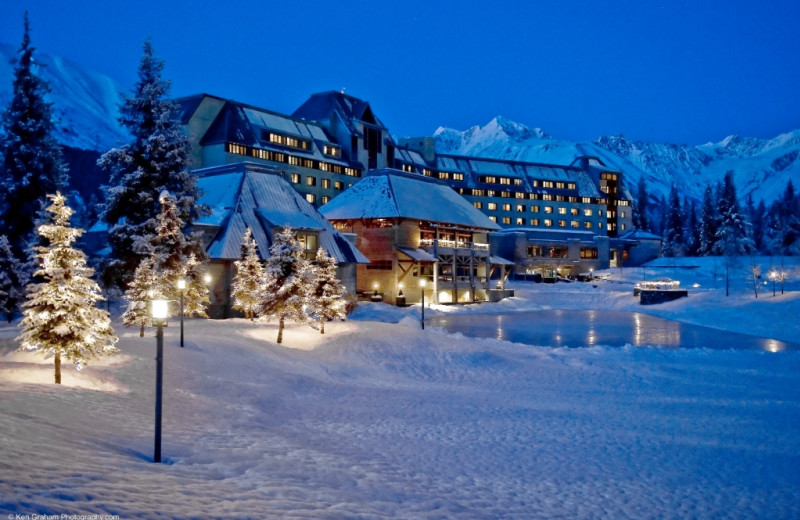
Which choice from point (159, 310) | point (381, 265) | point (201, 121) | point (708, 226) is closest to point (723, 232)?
point (708, 226)

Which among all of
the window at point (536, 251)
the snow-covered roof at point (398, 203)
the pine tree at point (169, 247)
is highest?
the snow-covered roof at point (398, 203)

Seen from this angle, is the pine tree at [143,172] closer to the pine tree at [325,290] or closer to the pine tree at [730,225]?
the pine tree at [325,290]

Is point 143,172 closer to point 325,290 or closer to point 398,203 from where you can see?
point 325,290

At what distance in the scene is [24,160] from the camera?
117 ft

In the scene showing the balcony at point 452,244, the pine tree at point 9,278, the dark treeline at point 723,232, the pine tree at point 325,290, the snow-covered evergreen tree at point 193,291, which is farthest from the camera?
the dark treeline at point 723,232

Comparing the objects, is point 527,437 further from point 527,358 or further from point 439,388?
point 527,358

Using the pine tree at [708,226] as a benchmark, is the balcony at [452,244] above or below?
below

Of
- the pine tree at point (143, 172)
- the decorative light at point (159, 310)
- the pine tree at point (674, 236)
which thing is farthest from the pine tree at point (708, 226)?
the decorative light at point (159, 310)

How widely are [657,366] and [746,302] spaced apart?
Answer: 115 ft

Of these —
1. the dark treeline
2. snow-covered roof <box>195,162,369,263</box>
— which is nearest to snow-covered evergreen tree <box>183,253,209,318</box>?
snow-covered roof <box>195,162,369,263</box>

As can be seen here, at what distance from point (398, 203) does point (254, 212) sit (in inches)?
888

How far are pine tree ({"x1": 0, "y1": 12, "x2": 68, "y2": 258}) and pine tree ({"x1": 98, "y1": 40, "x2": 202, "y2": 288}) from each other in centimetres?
373

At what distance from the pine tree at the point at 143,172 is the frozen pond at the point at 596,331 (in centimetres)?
2043

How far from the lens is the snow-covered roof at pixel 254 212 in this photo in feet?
139
